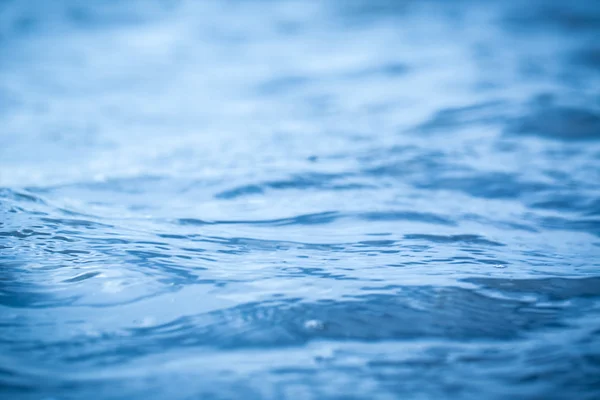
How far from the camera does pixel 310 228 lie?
3.24 m

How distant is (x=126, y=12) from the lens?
1130 centimetres

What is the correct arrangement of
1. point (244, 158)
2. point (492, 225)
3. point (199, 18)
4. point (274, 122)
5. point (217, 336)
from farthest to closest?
point (199, 18)
point (274, 122)
point (244, 158)
point (492, 225)
point (217, 336)

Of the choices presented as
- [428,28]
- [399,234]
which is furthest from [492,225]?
[428,28]

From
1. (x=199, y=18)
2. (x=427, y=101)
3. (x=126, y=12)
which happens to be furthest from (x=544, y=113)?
(x=126, y=12)

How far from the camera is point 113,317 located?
2152 millimetres

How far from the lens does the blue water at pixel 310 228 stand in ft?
6.14

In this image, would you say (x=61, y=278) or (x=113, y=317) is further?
(x=61, y=278)

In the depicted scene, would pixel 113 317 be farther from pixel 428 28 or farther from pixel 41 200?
pixel 428 28

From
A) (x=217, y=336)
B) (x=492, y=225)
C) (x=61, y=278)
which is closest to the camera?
(x=217, y=336)

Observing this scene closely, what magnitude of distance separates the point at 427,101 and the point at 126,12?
705 cm

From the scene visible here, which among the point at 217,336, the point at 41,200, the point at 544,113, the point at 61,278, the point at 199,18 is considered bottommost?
the point at 217,336

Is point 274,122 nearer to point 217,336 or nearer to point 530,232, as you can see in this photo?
point 530,232

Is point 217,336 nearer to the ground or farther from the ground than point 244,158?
nearer to the ground

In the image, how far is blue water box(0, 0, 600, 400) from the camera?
1.87 m
